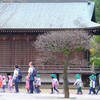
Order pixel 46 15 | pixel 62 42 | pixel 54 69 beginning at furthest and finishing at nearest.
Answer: pixel 46 15
pixel 54 69
pixel 62 42

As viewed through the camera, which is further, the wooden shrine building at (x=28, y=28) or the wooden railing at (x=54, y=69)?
the wooden shrine building at (x=28, y=28)

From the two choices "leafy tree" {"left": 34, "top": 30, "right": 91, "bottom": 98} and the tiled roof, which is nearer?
"leafy tree" {"left": 34, "top": 30, "right": 91, "bottom": 98}

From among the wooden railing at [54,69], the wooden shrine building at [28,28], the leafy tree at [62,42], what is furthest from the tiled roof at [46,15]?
the wooden railing at [54,69]

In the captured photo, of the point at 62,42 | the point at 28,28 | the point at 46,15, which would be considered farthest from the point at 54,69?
the point at 46,15

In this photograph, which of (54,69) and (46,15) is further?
(46,15)

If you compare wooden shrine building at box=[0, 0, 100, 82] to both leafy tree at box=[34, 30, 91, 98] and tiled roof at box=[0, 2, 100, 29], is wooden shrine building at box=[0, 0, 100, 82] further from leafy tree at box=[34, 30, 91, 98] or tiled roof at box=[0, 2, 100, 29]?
leafy tree at box=[34, 30, 91, 98]

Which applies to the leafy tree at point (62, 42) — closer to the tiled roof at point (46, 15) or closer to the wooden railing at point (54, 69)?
the wooden railing at point (54, 69)

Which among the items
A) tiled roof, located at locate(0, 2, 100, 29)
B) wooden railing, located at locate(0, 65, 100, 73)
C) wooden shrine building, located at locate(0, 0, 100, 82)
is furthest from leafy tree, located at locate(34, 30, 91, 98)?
tiled roof, located at locate(0, 2, 100, 29)

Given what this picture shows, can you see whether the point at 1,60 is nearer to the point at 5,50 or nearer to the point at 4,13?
the point at 5,50

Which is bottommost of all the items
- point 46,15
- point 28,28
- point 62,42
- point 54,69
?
point 54,69

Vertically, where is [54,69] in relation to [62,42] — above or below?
below

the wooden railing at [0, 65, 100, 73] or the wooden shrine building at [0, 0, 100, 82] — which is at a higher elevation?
the wooden shrine building at [0, 0, 100, 82]

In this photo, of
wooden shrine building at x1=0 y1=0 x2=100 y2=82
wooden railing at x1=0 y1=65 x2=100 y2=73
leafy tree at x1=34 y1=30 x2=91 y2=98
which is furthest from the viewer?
wooden shrine building at x1=0 y1=0 x2=100 y2=82

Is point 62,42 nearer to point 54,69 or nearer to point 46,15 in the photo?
point 54,69
